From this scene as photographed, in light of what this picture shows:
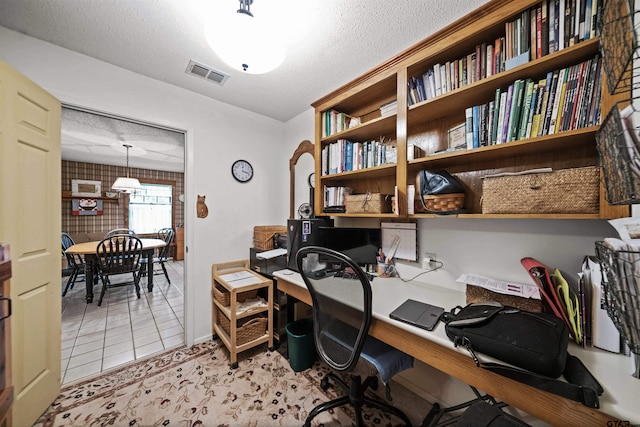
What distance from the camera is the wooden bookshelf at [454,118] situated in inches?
38.1

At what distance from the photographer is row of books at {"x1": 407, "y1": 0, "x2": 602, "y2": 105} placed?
899 mm

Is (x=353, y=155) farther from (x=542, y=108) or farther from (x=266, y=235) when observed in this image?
(x=266, y=235)

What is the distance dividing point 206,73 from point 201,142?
64 cm

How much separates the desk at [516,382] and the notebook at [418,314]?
26 mm

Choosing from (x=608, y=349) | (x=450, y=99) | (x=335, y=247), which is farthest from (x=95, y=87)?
(x=608, y=349)

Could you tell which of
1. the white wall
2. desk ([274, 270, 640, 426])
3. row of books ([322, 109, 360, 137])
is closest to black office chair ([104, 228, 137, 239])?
the white wall

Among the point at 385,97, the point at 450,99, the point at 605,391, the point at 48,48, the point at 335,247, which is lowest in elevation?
the point at 605,391

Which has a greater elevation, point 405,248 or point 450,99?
point 450,99

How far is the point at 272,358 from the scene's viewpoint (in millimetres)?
1981

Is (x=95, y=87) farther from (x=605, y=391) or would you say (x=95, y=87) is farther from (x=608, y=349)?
(x=608, y=349)

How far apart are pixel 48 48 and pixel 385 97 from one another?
2.42 meters

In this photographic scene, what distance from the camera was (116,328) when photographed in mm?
2496

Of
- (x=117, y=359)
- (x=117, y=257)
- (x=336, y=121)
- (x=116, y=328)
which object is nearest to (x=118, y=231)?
(x=117, y=257)

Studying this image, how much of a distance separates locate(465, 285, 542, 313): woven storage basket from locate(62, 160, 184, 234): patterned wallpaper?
7151 mm
